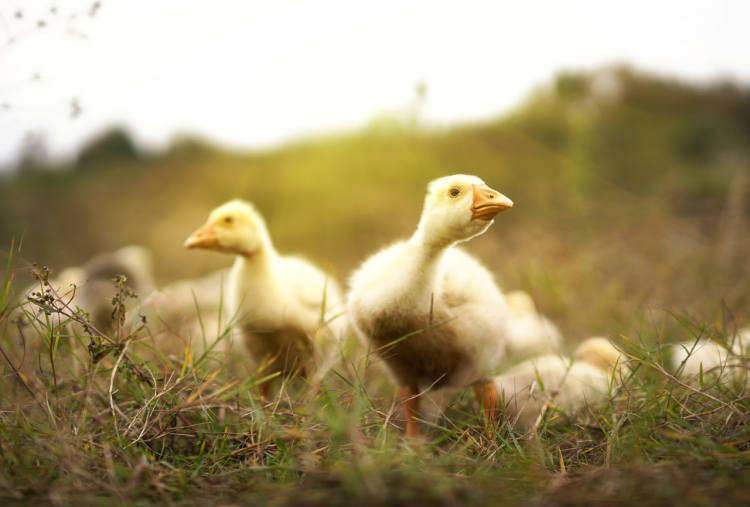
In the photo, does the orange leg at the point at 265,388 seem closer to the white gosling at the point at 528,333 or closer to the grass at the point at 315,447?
the grass at the point at 315,447

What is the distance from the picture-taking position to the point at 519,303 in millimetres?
3959

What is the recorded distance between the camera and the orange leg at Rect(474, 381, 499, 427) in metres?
2.05

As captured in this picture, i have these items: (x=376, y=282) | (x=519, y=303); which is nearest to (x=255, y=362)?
(x=376, y=282)

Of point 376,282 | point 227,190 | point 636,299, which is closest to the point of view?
point 376,282

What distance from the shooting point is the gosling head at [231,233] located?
92.1 inches

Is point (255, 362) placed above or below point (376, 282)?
below

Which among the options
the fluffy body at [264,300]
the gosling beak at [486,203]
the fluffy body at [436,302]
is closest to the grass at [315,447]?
the fluffy body at [436,302]

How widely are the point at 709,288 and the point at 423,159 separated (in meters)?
4.40

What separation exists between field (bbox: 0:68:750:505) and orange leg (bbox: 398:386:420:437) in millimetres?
106

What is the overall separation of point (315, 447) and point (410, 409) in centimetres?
61

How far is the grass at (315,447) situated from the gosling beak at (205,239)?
0.55 m

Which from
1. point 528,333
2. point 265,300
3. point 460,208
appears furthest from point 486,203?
point 528,333

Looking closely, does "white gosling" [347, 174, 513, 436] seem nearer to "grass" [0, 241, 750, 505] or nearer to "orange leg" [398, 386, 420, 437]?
"orange leg" [398, 386, 420, 437]

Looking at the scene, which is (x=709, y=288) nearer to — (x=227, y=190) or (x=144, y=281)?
(x=144, y=281)
